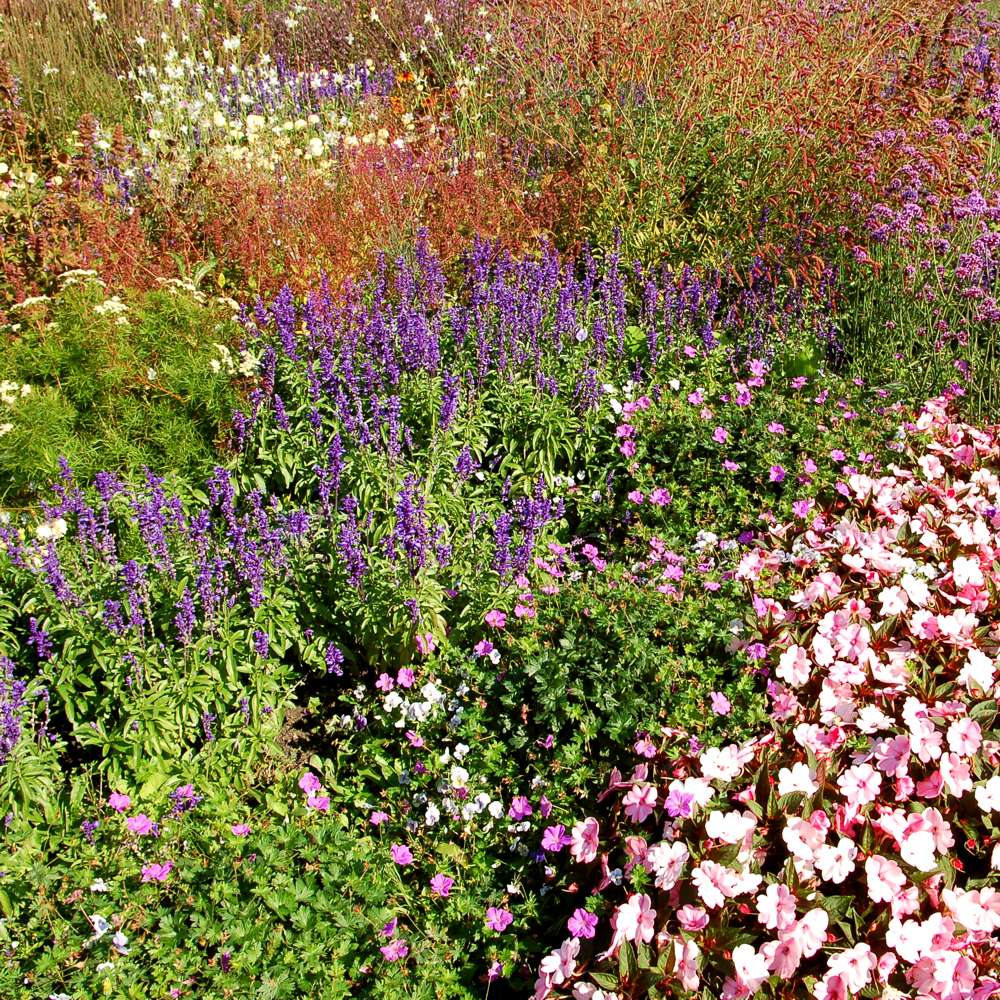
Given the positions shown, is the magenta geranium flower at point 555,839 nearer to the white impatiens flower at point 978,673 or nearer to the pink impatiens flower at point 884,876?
the pink impatiens flower at point 884,876

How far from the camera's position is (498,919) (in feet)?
8.71

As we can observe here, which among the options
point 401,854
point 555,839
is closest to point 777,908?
point 555,839

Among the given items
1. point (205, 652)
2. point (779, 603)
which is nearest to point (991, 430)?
point (779, 603)

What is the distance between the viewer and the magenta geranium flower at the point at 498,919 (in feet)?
8.70

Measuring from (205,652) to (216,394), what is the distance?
142 centimetres

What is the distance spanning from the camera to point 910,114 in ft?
18.2

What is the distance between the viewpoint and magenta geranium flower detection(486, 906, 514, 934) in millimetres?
2650

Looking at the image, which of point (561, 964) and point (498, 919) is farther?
point (498, 919)

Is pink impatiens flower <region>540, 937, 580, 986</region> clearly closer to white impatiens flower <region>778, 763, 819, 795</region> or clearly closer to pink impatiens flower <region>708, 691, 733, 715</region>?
white impatiens flower <region>778, 763, 819, 795</region>

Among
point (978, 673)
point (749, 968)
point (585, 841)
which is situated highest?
point (978, 673)

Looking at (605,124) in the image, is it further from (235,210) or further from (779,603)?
(779,603)

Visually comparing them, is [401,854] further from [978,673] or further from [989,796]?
[978,673]

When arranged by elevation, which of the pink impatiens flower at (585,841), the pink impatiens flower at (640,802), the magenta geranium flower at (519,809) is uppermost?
the pink impatiens flower at (640,802)

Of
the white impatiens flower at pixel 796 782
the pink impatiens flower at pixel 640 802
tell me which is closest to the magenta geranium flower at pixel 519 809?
the pink impatiens flower at pixel 640 802
